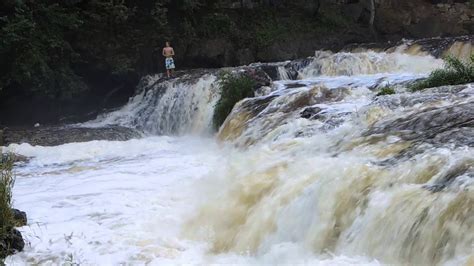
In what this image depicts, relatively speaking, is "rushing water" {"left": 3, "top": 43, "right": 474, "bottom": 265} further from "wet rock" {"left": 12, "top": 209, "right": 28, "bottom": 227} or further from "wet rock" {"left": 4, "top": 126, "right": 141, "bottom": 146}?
"wet rock" {"left": 4, "top": 126, "right": 141, "bottom": 146}

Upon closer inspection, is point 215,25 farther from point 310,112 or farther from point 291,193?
point 291,193

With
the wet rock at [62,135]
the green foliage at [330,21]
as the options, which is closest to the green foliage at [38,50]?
the wet rock at [62,135]

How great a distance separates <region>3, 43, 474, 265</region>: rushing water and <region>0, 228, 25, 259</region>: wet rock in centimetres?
9

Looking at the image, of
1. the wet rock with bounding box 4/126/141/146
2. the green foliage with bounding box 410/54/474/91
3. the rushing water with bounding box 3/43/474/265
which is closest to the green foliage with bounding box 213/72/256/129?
the rushing water with bounding box 3/43/474/265

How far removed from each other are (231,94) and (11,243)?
7.97 metres

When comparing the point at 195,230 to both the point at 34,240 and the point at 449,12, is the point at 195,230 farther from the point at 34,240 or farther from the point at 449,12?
the point at 449,12

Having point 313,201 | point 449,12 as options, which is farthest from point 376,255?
point 449,12

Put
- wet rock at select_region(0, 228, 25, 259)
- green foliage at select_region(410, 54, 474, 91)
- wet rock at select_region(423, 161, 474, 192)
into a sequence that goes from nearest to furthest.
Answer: wet rock at select_region(423, 161, 474, 192) < wet rock at select_region(0, 228, 25, 259) < green foliage at select_region(410, 54, 474, 91)

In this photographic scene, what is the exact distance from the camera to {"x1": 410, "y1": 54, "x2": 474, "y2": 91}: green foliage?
29.2 ft

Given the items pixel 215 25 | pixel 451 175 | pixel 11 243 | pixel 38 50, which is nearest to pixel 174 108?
pixel 38 50

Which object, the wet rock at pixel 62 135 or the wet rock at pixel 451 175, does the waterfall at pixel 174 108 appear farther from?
the wet rock at pixel 451 175

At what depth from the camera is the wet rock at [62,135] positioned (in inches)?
500

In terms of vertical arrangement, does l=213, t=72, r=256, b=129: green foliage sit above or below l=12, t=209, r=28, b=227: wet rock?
above

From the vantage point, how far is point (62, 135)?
1320 cm
